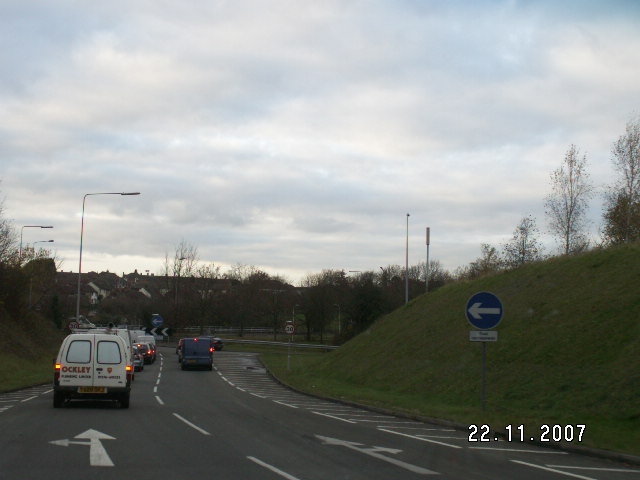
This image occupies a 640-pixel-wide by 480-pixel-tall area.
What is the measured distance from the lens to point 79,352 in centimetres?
1891

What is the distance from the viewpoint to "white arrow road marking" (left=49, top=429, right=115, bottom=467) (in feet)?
34.7

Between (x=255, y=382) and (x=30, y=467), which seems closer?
(x=30, y=467)

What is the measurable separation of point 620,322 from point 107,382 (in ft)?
46.2

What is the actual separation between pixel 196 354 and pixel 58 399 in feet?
84.6

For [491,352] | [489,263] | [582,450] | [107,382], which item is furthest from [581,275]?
[489,263]

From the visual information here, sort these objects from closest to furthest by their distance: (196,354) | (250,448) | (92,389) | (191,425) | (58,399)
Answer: (250,448) < (191,425) < (92,389) < (58,399) < (196,354)

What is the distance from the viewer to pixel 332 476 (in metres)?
9.91

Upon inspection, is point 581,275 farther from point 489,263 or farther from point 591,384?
point 489,263

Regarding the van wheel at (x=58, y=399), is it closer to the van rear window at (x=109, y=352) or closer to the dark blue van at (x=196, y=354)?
the van rear window at (x=109, y=352)

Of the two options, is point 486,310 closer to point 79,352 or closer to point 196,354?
point 79,352

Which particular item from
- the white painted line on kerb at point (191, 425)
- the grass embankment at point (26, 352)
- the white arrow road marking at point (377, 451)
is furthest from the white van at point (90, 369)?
the grass embankment at point (26, 352)

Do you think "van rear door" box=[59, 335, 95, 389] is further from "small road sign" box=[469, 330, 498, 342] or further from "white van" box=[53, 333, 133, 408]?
"small road sign" box=[469, 330, 498, 342]
